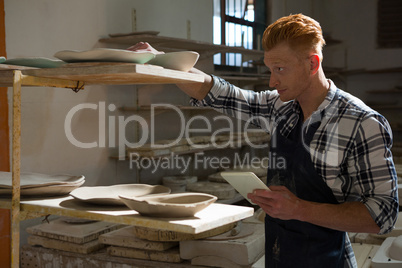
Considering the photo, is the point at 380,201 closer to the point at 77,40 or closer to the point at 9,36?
the point at 9,36

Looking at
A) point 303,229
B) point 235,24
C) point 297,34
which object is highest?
point 235,24

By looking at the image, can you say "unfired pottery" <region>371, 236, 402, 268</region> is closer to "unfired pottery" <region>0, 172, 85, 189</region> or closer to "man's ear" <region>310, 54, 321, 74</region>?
"man's ear" <region>310, 54, 321, 74</region>

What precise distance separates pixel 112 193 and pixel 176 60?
0.50 meters

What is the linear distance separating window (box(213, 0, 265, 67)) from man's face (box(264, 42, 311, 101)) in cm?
404

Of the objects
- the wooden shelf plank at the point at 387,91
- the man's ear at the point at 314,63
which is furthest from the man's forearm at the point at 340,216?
the wooden shelf plank at the point at 387,91

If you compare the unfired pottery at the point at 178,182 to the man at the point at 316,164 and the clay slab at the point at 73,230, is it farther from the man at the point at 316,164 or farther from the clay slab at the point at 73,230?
the man at the point at 316,164

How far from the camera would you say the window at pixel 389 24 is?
19.9ft

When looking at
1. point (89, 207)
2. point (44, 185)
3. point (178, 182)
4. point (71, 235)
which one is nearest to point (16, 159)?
point (44, 185)

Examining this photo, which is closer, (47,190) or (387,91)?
(47,190)

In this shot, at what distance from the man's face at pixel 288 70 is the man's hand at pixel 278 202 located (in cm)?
34

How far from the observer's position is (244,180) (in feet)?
4.40

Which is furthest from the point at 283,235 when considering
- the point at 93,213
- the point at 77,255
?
the point at 77,255

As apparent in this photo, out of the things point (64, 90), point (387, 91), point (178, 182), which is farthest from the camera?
point (387, 91)

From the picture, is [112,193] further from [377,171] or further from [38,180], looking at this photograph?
[377,171]
